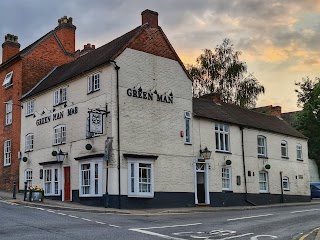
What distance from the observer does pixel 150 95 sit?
28.2 meters

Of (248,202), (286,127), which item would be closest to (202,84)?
(286,127)

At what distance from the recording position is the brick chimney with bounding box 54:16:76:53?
40.4 meters

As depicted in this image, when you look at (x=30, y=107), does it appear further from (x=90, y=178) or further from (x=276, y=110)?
(x=276, y=110)

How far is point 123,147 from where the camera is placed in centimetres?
2609

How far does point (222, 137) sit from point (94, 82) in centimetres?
1065

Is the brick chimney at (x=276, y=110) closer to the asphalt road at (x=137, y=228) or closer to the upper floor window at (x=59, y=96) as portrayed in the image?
the upper floor window at (x=59, y=96)

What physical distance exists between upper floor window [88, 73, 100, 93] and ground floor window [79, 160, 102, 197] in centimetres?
461

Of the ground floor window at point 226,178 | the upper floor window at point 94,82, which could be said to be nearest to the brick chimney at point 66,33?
the upper floor window at point 94,82

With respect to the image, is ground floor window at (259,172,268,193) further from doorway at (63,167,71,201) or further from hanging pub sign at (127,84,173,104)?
doorway at (63,167,71,201)

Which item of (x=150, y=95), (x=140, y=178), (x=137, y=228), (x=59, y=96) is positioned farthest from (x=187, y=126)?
(x=137, y=228)

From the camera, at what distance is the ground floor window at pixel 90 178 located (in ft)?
85.5

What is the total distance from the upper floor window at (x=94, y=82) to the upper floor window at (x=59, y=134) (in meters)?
3.74

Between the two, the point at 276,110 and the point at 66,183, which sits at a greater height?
the point at 276,110

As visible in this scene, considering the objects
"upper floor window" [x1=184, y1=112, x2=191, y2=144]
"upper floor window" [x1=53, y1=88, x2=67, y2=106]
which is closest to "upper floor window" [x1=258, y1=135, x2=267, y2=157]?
"upper floor window" [x1=184, y1=112, x2=191, y2=144]
